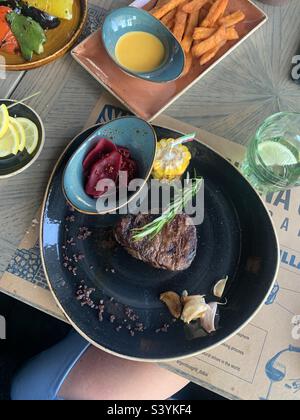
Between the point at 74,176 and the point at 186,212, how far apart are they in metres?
0.27

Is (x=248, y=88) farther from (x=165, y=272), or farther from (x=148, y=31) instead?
(x=165, y=272)

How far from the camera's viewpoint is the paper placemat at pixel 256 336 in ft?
3.05

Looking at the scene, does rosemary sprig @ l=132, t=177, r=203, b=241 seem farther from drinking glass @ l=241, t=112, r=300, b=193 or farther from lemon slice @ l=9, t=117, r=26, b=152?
lemon slice @ l=9, t=117, r=26, b=152

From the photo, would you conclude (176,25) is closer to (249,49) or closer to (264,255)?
(249,49)

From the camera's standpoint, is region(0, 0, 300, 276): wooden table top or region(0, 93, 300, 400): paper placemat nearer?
region(0, 93, 300, 400): paper placemat

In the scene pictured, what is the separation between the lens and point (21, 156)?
104 centimetres

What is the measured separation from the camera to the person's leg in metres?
1.14

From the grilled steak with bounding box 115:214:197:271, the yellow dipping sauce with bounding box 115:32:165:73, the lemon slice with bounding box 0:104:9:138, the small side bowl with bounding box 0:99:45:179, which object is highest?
the yellow dipping sauce with bounding box 115:32:165:73

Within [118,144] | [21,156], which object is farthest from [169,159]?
[21,156]

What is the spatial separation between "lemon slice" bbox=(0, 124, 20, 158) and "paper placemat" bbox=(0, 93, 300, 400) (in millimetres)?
168

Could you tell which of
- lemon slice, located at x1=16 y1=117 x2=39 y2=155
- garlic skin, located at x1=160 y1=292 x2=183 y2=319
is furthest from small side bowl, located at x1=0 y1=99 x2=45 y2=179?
garlic skin, located at x1=160 y1=292 x2=183 y2=319

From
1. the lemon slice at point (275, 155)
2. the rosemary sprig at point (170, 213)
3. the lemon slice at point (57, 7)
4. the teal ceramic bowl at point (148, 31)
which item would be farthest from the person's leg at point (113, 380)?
the lemon slice at point (57, 7)

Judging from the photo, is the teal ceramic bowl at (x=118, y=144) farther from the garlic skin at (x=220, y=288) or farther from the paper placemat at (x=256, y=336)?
the garlic skin at (x=220, y=288)

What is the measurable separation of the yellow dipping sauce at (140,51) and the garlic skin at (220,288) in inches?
22.0
